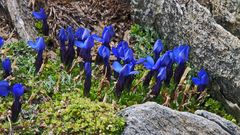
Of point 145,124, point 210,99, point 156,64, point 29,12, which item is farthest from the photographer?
point 29,12

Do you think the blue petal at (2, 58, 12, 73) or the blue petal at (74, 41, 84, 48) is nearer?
the blue petal at (2, 58, 12, 73)

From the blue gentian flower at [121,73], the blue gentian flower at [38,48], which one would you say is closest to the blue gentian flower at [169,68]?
the blue gentian flower at [121,73]

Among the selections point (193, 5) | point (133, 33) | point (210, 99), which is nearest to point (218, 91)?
point (210, 99)

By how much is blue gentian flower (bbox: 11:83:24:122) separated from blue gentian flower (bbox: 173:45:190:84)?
1.44 meters

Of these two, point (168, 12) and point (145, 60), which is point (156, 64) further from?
point (168, 12)

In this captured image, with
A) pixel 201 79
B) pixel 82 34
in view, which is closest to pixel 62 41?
pixel 82 34

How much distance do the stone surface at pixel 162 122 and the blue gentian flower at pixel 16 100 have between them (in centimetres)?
71

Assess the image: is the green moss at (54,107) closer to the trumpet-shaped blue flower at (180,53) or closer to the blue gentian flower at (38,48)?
the blue gentian flower at (38,48)

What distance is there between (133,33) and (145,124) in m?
2.14

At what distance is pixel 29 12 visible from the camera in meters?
5.41

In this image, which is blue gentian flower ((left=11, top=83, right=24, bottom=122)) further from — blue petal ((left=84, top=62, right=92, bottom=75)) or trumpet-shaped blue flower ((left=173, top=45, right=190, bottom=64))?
trumpet-shaped blue flower ((left=173, top=45, right=190, bottom=64))

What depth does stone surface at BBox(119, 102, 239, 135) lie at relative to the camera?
371cm

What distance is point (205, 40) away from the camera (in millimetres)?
5062

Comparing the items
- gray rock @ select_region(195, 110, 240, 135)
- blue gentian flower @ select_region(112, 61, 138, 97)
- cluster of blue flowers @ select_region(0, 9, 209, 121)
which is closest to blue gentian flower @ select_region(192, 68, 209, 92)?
cluster of blue flowers @ select_region(0, 9, 209, 121)
